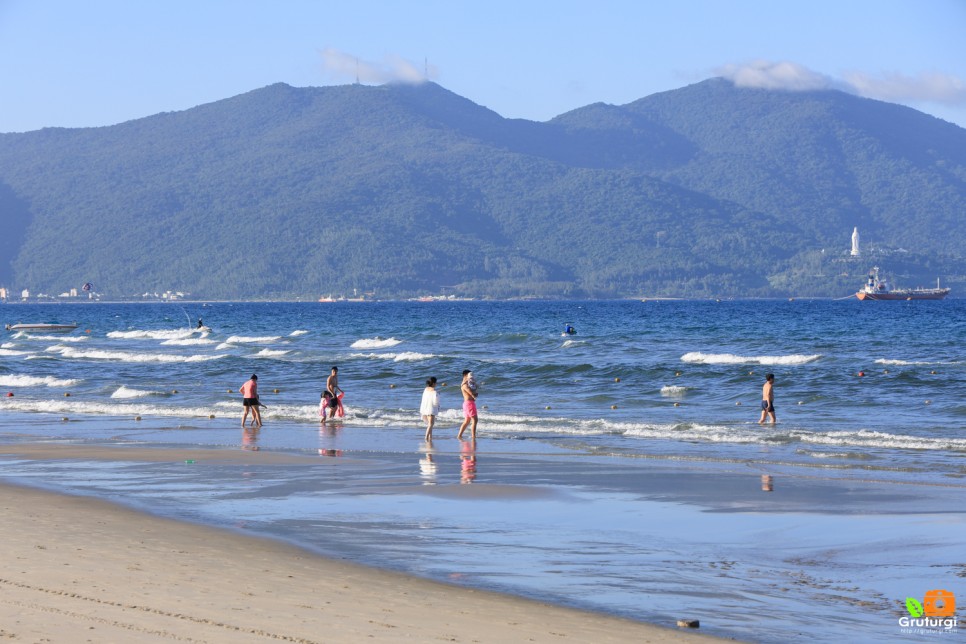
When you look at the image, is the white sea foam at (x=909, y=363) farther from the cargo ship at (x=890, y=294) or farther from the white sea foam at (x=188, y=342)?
the cargo ship at (x=890, y=294)

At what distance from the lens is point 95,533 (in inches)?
496

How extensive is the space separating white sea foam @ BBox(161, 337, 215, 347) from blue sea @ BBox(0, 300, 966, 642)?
23466 mm

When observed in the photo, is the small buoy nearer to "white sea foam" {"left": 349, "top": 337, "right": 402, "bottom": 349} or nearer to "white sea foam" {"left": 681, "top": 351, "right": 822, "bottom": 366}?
"white sea foam" {"left": 681, "top": 351, "right": 822, "bottom": 366}

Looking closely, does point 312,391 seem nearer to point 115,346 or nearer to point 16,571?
point 16,571

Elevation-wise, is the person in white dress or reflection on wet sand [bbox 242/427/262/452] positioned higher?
the person in white dress

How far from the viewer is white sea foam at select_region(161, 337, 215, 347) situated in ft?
245

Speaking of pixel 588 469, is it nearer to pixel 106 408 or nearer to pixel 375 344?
pixel 106 408

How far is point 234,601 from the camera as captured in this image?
959 cm

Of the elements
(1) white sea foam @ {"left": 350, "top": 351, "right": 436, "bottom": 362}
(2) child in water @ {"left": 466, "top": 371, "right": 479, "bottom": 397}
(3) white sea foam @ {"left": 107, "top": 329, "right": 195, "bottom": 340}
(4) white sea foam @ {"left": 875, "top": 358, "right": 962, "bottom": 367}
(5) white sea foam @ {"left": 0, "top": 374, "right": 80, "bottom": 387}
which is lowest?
(5) white sea foam @ {"left": 0, "top": 374, "right": 80, "bottom": 387}

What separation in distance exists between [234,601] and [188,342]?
69.6 m

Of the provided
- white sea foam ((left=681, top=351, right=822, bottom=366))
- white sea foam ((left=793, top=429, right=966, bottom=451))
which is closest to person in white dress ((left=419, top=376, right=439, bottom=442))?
white sea foam ((left=793, top=429, right=966, bottom=451))

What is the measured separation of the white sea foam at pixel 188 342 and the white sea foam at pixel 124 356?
342 inches

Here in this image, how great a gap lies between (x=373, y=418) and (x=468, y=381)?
5.15 metres

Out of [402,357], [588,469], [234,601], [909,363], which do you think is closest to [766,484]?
[588,469]
